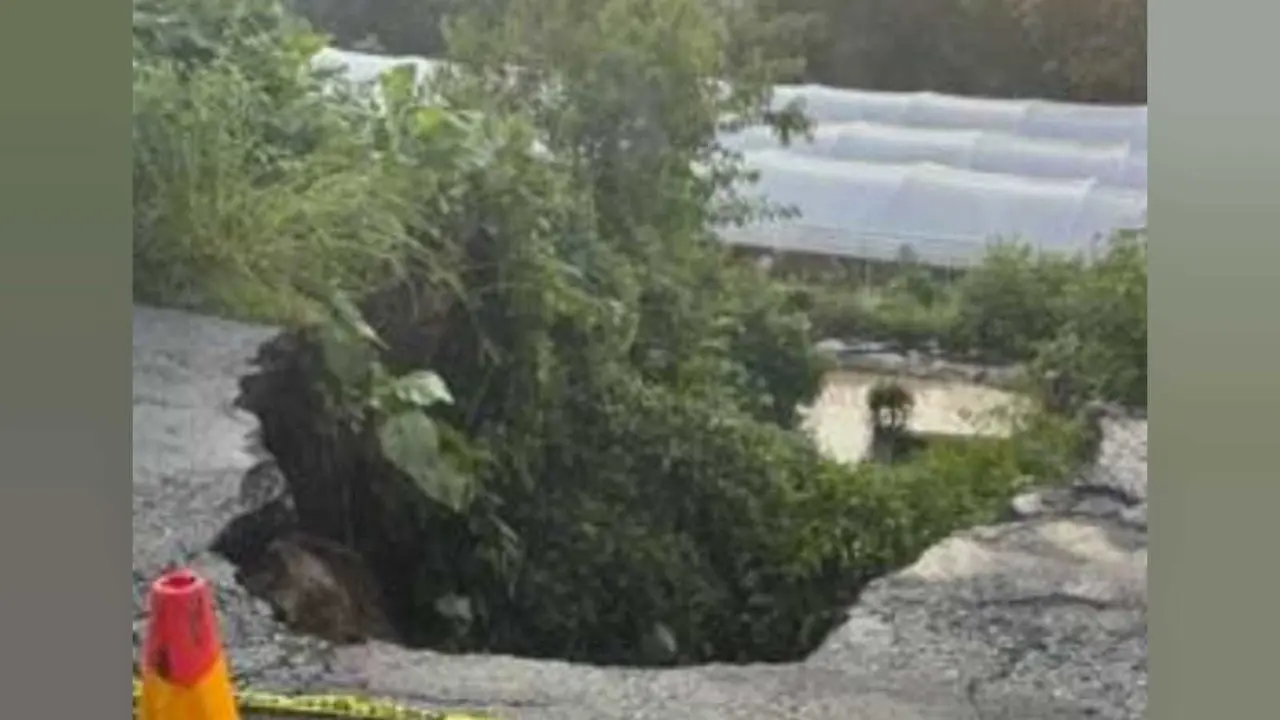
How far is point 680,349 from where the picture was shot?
2.04m

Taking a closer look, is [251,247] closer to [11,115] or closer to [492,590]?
[11,115]

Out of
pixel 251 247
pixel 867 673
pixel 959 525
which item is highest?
pixel 251 247

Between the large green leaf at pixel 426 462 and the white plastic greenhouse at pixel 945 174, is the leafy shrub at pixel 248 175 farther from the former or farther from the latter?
the white plastic greenhouse at pixel 945 174

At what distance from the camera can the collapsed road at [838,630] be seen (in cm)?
189

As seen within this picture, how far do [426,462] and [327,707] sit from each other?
11.1 inches

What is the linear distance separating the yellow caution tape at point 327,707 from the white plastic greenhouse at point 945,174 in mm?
606

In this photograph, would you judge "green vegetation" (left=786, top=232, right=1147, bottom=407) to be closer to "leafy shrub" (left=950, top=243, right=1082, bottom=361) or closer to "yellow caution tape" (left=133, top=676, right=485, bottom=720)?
"leafy shrub" (left=950, top=243, right=1082, bottom=361)

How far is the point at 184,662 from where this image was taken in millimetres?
2039

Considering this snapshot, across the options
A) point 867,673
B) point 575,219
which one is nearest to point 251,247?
point 575,219

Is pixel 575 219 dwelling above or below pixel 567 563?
above

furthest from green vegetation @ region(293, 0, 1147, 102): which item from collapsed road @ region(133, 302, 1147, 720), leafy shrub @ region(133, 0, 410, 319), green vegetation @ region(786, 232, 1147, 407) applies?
leafy shrub @ region(133, 0, 410, 319)

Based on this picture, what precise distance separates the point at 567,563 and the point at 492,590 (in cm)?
9

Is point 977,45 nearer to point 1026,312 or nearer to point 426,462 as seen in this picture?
point 1026,312

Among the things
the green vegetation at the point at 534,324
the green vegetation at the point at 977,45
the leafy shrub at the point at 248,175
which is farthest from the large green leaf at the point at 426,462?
the green vegetation at the point at 977,45
